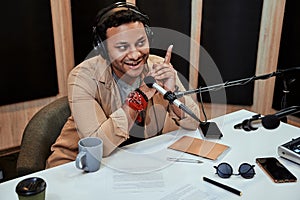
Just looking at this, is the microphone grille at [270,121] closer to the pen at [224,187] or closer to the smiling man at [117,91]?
the pen at [224,187]

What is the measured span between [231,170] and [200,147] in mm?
213

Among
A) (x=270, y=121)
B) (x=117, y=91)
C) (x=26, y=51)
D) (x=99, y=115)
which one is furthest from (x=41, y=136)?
(x=26, y=51)

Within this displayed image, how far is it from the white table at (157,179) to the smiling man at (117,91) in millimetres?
126

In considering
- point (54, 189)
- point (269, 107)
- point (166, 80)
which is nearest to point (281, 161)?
point (166, 80)

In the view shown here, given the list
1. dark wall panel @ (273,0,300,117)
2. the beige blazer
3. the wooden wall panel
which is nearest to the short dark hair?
the beige blazer

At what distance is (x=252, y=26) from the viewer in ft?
8.47

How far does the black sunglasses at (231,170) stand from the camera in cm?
106

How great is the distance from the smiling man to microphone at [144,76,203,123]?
0.02 m

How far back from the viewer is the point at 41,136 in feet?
4.42

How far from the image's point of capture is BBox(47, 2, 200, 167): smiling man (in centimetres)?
126

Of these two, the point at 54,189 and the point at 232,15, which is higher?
the point at 232,15

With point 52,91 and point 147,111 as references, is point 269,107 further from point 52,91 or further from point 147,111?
point 52,91

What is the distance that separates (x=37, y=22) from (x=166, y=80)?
62.6 inches

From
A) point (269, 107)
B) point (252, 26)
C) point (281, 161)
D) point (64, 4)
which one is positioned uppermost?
point (64, 4)
